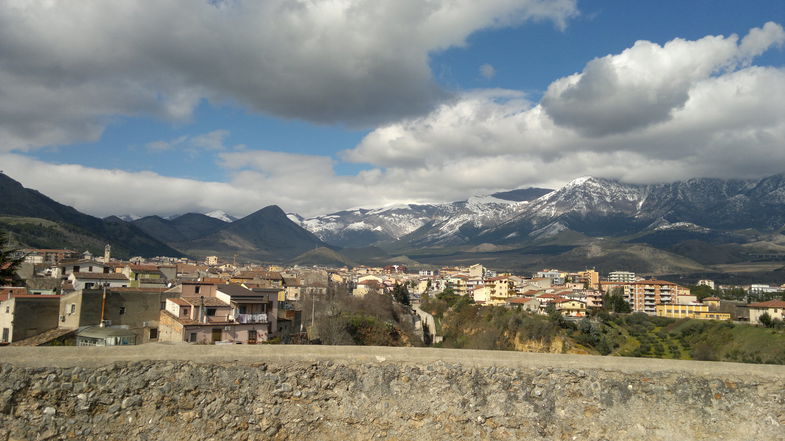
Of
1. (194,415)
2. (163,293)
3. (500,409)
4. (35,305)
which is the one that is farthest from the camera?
(163,293)

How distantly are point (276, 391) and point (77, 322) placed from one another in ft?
61.8

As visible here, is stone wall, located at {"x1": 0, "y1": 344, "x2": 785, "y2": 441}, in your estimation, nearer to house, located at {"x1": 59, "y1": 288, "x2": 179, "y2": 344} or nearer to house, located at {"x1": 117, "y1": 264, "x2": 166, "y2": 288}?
house, located at {"x1": 59, "y1": 288, "x2": 179, "y2": 344}

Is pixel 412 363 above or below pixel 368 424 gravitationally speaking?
above

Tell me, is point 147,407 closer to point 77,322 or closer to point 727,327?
point 77,322

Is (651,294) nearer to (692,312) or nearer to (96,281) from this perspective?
(692,312)

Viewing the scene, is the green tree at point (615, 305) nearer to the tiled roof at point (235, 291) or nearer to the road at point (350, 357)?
the tiled roof at point (235, 291)

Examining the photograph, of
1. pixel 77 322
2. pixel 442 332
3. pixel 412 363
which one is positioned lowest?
pixel 442 332

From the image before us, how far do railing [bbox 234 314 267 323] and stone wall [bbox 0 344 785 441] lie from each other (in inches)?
837

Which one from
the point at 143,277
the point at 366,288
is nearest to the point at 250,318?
the point at 143,277

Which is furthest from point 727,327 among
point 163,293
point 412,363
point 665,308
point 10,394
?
point 10,394

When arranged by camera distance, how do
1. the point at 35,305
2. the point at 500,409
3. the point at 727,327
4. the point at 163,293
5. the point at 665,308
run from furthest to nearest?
the point at 665,308 → the point at 727,327 → the point at 163,293 → the point at 35,305 → the point at 500,409

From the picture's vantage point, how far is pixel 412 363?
9547 millimetres

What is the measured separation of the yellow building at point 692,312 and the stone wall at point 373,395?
84.5 m

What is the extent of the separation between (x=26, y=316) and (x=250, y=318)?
1114 cm
